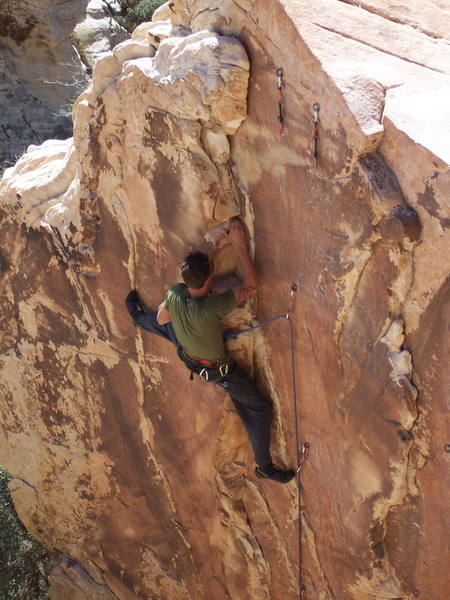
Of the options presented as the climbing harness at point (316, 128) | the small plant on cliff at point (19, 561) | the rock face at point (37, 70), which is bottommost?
the small plant on cliff at point (19, 561)

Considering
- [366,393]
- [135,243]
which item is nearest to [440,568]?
[366,393]

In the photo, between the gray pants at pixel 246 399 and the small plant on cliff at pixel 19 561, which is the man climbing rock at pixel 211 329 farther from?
the small plant on cliff at pixel 19 561

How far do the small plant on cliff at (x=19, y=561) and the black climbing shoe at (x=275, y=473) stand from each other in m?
4.51

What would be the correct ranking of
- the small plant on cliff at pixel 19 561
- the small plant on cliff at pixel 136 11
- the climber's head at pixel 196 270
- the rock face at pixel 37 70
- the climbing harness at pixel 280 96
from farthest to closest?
the small plant on cliff at pixel 136 11
the rock face at pixel 37 70
the small plant on cliff at pixel 19 561
the climber's head at pixel 196 270
the climbing harness at pixel 280 96

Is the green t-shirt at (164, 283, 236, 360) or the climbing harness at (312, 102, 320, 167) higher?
the climbing harness at (312, 102, 320, 167)

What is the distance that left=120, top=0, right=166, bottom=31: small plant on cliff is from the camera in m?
14.4

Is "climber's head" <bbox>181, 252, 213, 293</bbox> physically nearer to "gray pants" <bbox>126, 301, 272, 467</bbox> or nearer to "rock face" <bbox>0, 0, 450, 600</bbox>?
"rock face" <bbox>0, 0, 450, 600</bbox>

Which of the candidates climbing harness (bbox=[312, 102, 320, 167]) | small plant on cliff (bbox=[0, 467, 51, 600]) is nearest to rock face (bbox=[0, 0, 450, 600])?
climbing harness (bbox=[312, 102, 320, 167])

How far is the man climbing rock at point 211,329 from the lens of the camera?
4047mm

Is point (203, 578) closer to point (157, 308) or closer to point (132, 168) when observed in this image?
point (157, 308)

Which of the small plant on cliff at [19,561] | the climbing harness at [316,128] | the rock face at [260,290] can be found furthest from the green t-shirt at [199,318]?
the small plant on cliff at [19,561]

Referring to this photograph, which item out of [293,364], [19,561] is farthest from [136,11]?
[293,364]

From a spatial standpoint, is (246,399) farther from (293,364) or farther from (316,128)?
(316,128)

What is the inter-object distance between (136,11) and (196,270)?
489 inches
